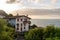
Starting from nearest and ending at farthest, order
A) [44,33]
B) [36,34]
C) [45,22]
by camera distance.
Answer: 1. [45,22]
2. [44,33]
3. [36,34]

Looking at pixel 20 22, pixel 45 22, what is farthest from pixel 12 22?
pixel 45 22

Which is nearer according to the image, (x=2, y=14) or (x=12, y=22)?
(x=2, y=14)

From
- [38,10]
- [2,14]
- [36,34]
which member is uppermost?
[38,10]

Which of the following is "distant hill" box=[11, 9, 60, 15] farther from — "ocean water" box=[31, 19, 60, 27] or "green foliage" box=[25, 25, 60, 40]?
"green foliage" box=[25, 25, 60, 40]

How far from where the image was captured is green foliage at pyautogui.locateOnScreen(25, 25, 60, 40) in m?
7.60

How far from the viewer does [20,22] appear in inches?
309

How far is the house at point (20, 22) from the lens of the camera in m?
7.77

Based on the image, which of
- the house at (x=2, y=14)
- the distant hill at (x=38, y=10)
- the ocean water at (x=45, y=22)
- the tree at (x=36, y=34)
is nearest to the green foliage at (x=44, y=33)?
the tree at (x=36, y=34)

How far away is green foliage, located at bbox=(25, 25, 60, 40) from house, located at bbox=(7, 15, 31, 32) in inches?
9.1

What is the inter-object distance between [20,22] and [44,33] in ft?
2.90

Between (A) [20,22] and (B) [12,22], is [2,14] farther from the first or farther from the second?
(A) [20,22]

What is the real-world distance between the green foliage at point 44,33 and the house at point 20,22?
0.76 ft

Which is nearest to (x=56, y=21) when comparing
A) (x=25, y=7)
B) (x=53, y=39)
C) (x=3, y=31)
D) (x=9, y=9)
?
(x=53, y=39)

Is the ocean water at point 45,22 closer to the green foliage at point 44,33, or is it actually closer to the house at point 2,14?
the green foliage at point 44,33
